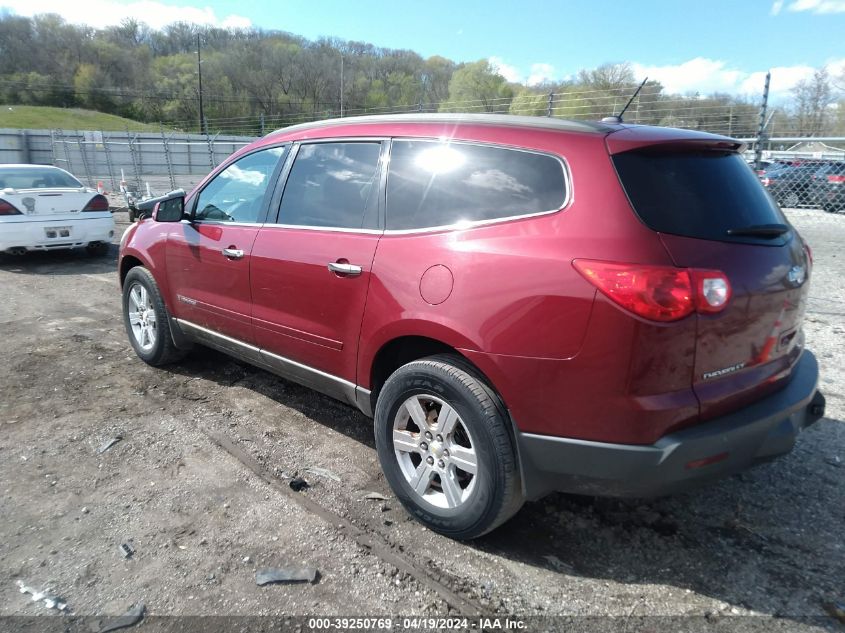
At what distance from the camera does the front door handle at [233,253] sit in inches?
149

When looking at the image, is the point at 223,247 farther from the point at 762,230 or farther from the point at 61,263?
the point at 61,263

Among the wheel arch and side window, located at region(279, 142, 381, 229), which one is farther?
side window, located at region(279, 142, 381, 229)

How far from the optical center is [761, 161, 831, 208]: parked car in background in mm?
13273

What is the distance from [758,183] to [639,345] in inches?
51.6

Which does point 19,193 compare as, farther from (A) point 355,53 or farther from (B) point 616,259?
(A) point 355,53

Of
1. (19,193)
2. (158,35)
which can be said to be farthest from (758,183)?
(158,35)

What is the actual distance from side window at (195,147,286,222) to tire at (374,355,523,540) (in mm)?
1715

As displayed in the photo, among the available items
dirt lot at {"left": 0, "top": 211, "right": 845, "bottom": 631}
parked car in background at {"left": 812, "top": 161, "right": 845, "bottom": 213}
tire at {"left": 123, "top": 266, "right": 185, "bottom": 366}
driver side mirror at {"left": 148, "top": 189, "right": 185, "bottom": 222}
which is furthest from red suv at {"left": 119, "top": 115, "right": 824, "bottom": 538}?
parked car in background at {"left": 812, "top": 161, "right": 845, "bottom": 213}

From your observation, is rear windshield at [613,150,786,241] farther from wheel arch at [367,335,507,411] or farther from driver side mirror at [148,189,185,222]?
driver side mirror at [148,189,185,222]

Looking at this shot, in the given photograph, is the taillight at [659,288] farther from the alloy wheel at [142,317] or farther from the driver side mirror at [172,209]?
the alloy wheel at [142,317]

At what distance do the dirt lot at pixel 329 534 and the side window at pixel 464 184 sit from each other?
1.47 metres

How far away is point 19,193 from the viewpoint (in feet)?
28.9

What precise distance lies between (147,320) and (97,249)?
6.40m

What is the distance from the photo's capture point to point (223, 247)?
3.95 m
